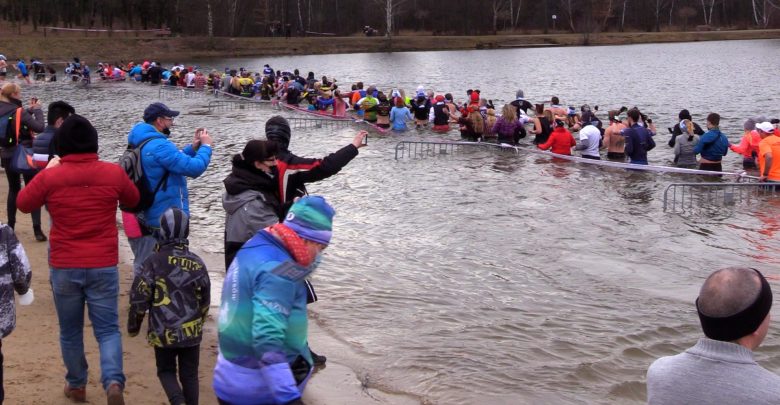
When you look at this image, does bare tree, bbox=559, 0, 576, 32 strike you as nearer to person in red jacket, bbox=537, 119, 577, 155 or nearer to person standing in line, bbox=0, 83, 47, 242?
person in red jacket, bbox=537, 119, 577, 155

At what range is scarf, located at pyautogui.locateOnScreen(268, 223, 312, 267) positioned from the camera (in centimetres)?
381

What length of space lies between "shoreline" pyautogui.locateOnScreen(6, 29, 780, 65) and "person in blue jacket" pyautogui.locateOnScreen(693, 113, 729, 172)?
191 feet

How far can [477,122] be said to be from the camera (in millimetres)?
22375

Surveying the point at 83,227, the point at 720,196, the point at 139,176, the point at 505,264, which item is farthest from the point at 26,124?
the point at 720,196

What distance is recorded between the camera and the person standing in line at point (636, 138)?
17.2 metres

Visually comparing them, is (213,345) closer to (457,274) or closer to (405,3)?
(457,274)

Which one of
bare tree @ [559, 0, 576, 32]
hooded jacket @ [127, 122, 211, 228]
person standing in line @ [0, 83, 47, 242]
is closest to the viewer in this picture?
hooded jacket @ [127, 122, 211, 228]

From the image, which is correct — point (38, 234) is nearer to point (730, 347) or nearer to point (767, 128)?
point (730, 347)

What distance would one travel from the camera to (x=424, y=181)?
1781cm

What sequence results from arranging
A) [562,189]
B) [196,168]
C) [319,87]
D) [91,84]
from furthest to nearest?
[91,84]
[319,87]
[562,189]
[196,168]

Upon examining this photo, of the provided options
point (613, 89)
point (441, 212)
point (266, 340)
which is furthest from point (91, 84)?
point (266, 340)

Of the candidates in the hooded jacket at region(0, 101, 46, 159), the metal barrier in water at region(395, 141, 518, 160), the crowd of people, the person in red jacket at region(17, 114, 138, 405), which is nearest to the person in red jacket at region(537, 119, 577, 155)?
the metal barrier in water at region(395, 141, 518, 160)

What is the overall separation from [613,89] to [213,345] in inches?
1604

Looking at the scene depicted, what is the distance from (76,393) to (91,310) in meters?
0.73
